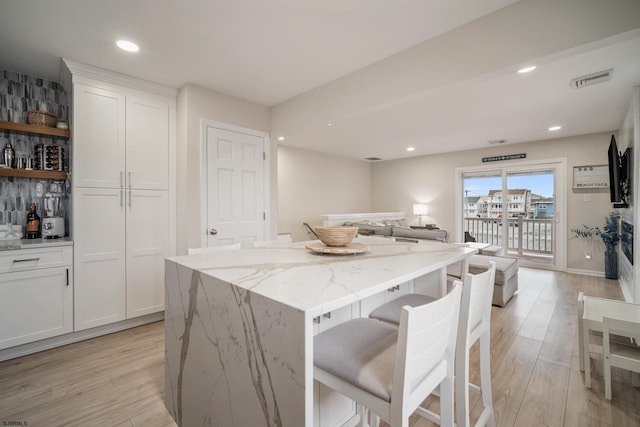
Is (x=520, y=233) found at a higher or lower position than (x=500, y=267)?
higher

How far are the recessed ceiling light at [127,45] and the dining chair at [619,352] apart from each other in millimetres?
3862

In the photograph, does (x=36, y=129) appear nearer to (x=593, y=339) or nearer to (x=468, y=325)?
(x=468, y=325)

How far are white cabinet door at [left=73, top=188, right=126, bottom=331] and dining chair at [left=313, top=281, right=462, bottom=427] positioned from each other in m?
Result: 2.53

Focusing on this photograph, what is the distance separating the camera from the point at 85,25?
199 cm

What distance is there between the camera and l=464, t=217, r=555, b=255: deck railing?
554cm

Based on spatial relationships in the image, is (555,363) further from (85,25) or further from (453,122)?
(85,25)

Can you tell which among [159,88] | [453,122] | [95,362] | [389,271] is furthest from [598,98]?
[95,362]

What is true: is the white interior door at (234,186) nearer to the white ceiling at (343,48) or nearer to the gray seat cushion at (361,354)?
the white ceiling at (343,48)

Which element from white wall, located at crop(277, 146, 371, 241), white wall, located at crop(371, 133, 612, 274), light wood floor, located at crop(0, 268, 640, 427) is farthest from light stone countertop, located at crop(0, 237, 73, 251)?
white wall, located at crop(371, 133, 612, 274)

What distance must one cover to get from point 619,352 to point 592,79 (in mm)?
2489

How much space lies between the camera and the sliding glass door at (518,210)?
5312 millimetres

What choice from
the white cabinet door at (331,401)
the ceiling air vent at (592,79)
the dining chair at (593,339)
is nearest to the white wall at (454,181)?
the ceiling air vent at (592,79)

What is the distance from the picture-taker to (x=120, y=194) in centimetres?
272

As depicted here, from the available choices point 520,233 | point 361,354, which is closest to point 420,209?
point 520,233
